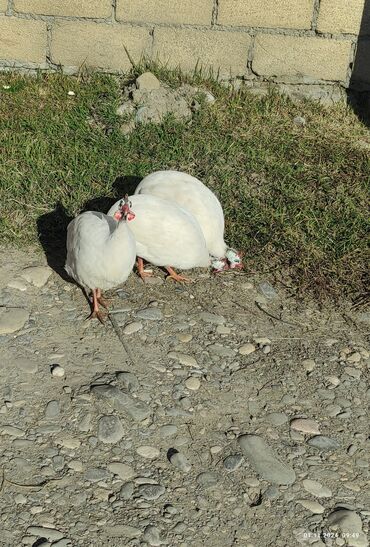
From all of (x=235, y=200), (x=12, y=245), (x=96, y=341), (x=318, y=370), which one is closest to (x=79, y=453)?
(x=96, y=341)

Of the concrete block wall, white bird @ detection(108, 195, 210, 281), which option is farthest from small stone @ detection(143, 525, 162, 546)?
the concrete block wall

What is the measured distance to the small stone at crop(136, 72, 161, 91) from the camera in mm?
5730

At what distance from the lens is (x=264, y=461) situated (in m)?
3.06

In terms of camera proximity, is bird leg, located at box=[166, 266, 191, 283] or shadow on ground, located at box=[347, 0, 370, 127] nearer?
bird leg, located at box=[166, 266, 191, 283]

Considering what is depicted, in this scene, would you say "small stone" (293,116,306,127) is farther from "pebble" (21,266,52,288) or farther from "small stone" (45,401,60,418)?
"small stone" (45,401,60,418)

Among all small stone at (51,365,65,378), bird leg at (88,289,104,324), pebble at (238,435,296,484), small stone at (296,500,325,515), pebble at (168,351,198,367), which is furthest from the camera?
bird leg at (88,289,104,324)

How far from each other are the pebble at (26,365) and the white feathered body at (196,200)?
4.30 feet

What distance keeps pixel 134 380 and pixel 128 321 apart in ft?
1.67

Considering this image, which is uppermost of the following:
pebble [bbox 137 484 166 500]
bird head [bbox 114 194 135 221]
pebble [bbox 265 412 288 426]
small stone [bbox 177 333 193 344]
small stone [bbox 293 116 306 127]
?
bird head [bbox 114 194 135 221]

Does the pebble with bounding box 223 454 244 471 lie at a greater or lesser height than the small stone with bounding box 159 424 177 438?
lesser

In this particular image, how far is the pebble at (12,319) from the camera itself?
372 cm

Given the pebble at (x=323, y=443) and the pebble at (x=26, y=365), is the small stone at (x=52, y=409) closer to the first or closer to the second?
the pebble at (x=26, y=365)

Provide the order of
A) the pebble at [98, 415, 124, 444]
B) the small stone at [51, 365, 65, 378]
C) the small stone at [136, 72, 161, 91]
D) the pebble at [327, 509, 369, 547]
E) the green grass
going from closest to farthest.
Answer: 1. the pebble at [327, 509, 369, 547]
2. the pebble at [98, 415, 124, 444]
3. the small stone at [51, 365, 65, 378]
4. the green grass
5. the small stone at [136, 72, 161, 91]

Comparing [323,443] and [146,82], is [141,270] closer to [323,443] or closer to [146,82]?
[323,443]
